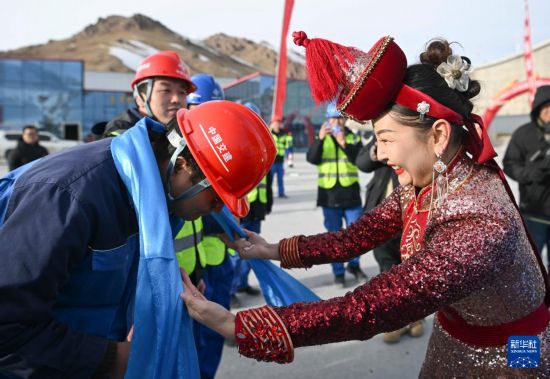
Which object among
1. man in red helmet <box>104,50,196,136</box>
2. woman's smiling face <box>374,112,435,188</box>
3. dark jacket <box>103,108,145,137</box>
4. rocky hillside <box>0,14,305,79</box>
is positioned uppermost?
woman's smiling face <box>374,112,435,188</box>

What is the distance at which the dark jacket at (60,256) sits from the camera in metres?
1.09

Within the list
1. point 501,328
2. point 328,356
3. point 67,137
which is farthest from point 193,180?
point 67,137

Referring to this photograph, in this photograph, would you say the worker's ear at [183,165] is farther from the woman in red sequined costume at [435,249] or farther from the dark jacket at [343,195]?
the dark jacket at [343,195]

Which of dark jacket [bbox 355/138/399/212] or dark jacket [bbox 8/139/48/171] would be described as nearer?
dark jacket [bbox 355/138/399/212]

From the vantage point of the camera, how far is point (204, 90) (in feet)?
13.7

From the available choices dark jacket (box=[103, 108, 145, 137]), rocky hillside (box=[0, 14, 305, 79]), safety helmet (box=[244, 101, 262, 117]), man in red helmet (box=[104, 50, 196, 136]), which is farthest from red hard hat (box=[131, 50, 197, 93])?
rocky hillside (box=[0, 14, 305, 79])

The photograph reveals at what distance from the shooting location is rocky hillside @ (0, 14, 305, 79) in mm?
76750

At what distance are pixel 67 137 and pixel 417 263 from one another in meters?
31.9

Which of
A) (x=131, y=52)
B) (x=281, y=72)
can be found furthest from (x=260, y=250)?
(x=131, y=52)

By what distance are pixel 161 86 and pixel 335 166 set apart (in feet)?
8.37

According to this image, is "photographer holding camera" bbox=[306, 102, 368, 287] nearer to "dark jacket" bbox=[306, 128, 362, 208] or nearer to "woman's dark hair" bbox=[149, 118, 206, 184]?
"dark jacket" bbox=[306, 128, 362, 208]

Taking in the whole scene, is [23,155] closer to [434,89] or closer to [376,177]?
[376,177]

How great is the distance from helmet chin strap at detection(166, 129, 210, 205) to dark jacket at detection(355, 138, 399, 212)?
2438 millimetres

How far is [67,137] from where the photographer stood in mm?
29469
